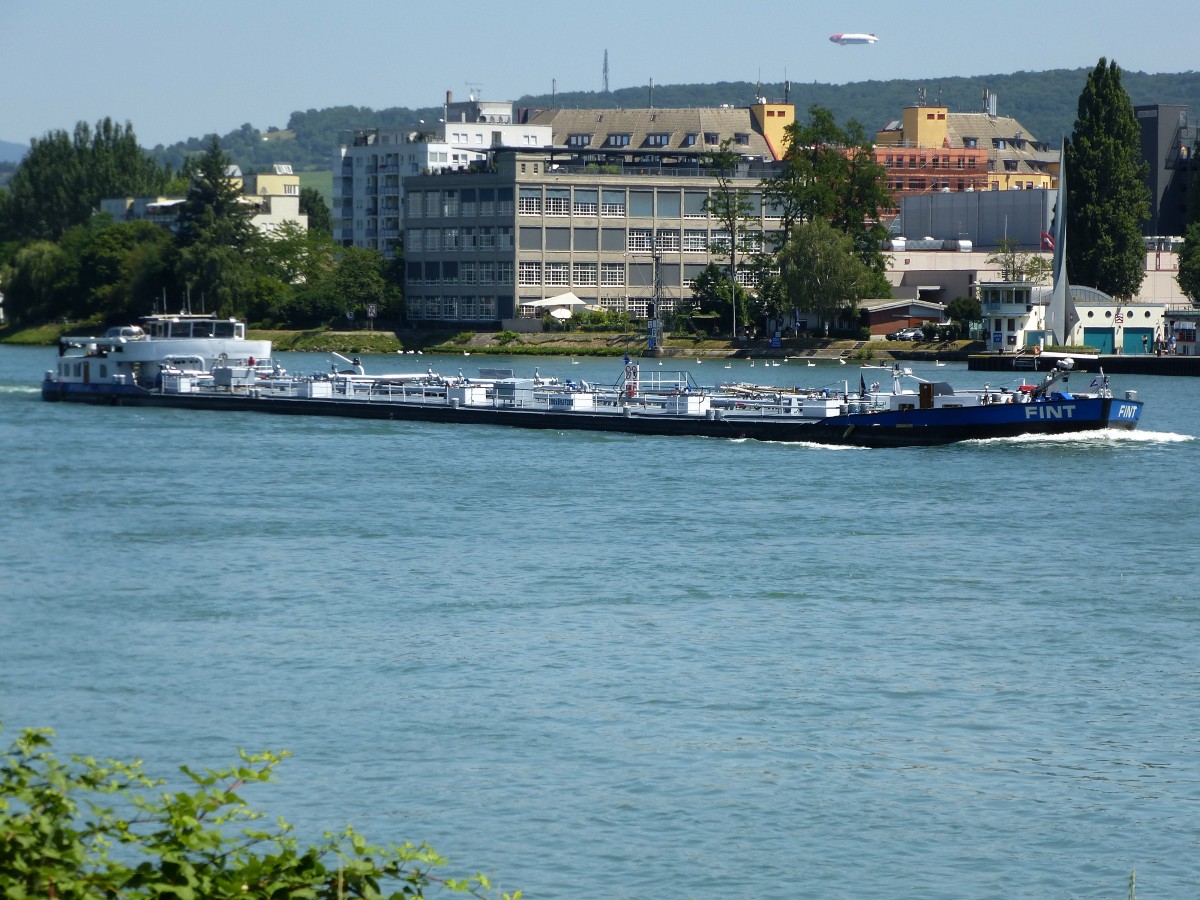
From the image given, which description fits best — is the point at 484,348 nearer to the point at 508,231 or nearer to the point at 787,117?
the point at 508,231

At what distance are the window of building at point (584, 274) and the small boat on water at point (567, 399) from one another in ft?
145

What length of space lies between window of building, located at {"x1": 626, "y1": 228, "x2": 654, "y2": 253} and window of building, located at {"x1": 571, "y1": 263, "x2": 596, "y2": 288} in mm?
2764

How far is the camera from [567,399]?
174ft

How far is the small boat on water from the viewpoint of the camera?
1812 inches

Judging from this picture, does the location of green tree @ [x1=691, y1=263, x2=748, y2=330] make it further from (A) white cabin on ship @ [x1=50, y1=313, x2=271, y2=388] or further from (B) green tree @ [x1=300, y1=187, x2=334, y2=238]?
(B) green tree @ [x1=300, y1=187, x2=334, y2=238]

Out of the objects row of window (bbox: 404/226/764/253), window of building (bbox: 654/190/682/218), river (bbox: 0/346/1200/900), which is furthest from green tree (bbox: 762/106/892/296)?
river (bbox: 0/346/1200/900)

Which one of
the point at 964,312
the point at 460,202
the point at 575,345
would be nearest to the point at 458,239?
the point at 460,202

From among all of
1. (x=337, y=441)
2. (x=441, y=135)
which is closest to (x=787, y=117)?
(x=441, y=135)

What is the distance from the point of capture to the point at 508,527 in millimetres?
31875

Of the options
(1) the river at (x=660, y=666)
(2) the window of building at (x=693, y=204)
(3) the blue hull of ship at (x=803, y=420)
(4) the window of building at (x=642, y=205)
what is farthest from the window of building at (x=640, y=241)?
(1) the river at (x=660, y=666)

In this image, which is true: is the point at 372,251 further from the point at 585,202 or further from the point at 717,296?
the point at 717,296

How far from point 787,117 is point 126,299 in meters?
64.4

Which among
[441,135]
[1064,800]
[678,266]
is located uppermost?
[441,135]

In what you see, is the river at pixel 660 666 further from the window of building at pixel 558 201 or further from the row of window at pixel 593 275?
the window of building at pixel 558 201
